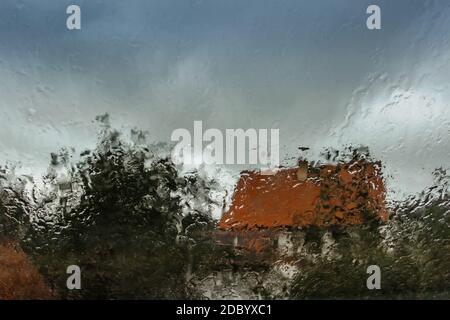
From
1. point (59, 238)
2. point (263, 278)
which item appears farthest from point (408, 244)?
point (59, 238)

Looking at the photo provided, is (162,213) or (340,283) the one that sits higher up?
(162,213)

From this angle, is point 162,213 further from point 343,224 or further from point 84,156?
point 343,224

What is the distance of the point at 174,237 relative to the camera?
4426 mm

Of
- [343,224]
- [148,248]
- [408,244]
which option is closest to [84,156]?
[148,248]

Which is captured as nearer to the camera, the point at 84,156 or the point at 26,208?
the point at 26,208

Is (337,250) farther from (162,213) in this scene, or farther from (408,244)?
(162,213)

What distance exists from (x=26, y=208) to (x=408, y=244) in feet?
9.05

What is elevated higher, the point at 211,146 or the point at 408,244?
the point at 211,146

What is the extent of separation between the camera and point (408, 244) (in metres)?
4.29

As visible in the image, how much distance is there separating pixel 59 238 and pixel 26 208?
32cm
